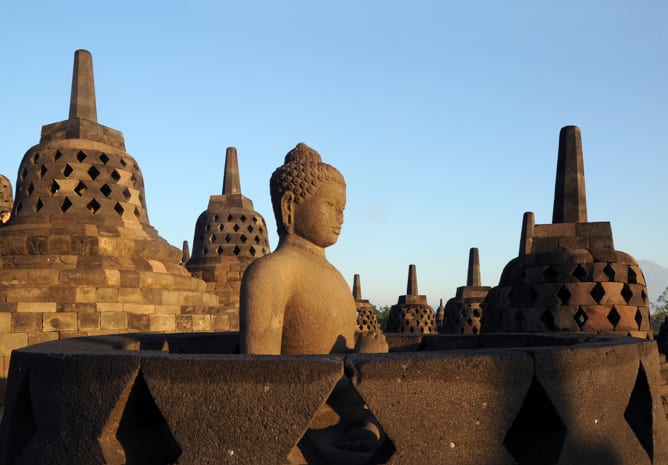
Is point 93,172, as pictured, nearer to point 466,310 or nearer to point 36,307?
point 36,307

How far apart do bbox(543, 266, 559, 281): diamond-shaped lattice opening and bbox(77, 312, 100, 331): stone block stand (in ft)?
20.4

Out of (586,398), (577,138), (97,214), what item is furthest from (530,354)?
(97,214)

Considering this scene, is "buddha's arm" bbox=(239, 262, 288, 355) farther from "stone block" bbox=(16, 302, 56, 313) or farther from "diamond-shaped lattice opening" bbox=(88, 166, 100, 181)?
"diamond-shaped lattice opening" bbox=(88, 166, 100, 181)

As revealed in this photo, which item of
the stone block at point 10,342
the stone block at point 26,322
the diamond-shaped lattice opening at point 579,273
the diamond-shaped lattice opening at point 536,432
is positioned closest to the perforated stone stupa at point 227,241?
the stone block at point 26,322

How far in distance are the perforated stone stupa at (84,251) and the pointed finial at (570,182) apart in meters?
6.06

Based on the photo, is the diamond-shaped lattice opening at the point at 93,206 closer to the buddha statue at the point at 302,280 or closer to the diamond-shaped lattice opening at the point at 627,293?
the buddha statue at the point at 302,280

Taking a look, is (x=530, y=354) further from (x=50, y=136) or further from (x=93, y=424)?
(x=50, y=136)

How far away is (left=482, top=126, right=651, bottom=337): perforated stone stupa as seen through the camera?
24.5 ft

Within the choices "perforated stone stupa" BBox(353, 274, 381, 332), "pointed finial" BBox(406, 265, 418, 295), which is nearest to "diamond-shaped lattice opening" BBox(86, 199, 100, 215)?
"perforated stone stupa" BBox(353, 274, 381, 332)

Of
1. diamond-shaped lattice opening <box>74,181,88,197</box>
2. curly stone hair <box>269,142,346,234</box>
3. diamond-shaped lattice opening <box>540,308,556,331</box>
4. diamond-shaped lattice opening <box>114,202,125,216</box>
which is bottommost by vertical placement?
diamond-shaped lattice opening <box>540,308,556,331</box>

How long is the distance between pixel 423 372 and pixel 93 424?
1.32 m

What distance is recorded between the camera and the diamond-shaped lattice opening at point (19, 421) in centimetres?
262

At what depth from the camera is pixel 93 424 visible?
2.28 meters

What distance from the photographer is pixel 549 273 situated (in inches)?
306
